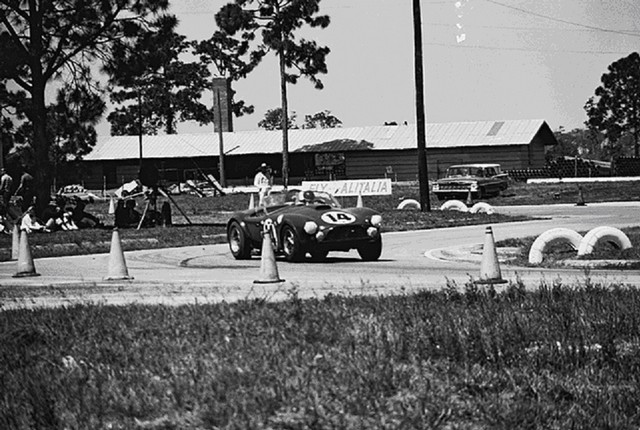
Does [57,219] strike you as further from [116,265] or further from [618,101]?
[618,101]

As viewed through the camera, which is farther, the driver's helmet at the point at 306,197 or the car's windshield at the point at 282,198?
the car's windshield at the point at 282,198

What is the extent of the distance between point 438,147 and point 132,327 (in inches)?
2925

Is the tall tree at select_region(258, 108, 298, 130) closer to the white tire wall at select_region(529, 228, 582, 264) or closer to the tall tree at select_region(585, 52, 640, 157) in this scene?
the tall tree at select_region(585, 52, 640, 157)

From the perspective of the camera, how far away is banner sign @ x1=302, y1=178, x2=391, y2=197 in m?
39.3

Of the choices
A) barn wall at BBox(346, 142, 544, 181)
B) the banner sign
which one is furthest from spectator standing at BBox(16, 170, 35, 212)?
barn wall at BBox(346, 142, 544, 181)

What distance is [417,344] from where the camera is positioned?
306 inches

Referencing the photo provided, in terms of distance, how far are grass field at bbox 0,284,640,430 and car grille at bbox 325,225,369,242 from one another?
8.61 metres

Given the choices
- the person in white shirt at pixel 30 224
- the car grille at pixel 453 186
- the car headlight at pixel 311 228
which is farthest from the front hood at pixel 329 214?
the car grille at pixel 453 186

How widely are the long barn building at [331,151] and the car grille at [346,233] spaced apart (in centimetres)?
6001

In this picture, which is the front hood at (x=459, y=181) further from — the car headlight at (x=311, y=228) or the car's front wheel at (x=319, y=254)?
the car headlight at (x=311, y=228)

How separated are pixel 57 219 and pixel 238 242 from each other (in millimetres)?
12207

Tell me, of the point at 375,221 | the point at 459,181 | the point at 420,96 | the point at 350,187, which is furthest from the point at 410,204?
the point at 375,221

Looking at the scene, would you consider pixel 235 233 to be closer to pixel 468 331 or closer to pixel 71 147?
pixel 468 331

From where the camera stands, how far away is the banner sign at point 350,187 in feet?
129
